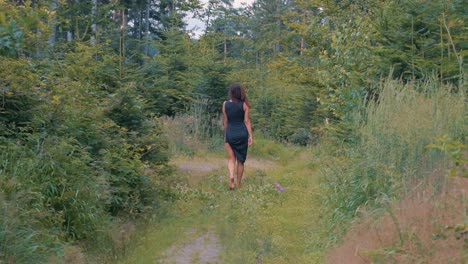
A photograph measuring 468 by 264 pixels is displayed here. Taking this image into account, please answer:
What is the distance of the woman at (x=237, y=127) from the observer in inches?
419

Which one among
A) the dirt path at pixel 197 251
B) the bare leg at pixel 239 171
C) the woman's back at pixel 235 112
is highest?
the woman's back at pixel 235 112

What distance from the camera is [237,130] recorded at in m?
10.8

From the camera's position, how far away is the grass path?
6223 mm

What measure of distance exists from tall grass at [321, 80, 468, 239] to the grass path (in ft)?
2.11

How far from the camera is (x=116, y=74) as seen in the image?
31.9 feet

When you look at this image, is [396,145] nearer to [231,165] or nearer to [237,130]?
[231,165]

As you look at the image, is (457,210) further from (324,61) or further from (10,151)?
(324,61)

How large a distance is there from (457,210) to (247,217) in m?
4.01

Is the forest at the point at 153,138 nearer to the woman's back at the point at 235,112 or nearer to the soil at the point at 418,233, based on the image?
the soil at the point at 418,233

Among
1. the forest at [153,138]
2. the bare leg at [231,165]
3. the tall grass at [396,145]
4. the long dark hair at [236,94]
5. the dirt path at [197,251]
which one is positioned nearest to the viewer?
the forest at [153,138]

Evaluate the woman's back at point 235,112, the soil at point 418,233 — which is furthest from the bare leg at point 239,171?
the soil at point 418,233

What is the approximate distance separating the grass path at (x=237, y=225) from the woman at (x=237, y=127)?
1.86 ft

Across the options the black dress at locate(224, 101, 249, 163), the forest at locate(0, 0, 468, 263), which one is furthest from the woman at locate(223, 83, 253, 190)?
the forest at locate(0, 0, 468, 263)

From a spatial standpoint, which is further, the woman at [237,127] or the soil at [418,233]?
the woman at [237,127]
